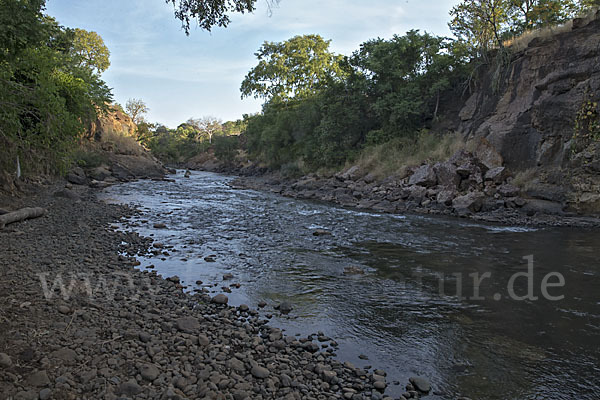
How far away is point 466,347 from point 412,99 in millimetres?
21027

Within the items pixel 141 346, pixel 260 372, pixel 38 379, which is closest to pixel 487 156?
pixel 260 372

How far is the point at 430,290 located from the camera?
20.8 feet

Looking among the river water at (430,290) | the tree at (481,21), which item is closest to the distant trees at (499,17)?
the tree at (481,21)

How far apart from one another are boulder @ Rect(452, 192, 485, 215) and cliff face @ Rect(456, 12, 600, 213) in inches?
77.4

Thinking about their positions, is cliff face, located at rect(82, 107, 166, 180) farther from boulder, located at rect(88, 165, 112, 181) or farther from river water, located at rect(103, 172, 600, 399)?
river water, located at rect(103, 172, 600, 399)

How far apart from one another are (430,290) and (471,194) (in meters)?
9.99

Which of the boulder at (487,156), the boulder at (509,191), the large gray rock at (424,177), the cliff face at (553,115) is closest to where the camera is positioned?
the cliff face at (553,115)

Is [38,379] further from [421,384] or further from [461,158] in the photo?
[461,158]

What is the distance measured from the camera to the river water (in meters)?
3.99

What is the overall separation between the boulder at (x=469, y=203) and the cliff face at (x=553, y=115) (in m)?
1.97

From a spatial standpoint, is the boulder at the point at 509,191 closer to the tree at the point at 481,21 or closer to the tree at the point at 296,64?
the tree at the point at 481,21

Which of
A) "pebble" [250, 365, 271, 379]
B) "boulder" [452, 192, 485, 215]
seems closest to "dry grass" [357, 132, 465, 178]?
"boulder" [452, 192, 485, 215]

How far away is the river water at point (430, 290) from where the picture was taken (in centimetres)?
399

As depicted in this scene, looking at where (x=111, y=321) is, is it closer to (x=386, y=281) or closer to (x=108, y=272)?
(x=108, y=272)
